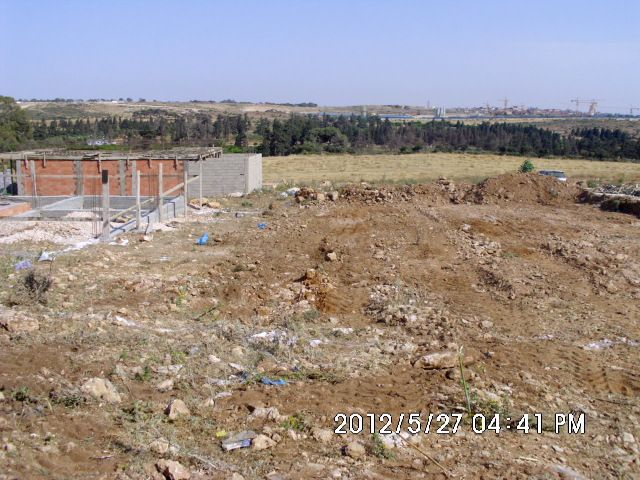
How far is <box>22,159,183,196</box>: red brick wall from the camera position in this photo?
21.4 metres

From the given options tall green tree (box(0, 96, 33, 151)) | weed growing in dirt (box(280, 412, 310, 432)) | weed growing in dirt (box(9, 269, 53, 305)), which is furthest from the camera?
tall green tree (box(0, 96, 33, 151))

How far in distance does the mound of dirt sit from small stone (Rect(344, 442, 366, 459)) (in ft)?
56.0

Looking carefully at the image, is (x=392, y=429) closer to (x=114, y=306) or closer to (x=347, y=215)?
(x=114, y=306)

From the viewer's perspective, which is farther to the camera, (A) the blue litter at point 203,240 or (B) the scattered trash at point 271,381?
(A) the blue litter at point 203,240

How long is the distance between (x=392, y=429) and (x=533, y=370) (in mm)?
2358

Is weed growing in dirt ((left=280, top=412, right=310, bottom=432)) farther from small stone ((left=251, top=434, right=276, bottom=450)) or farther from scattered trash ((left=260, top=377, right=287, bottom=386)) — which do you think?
scattered trash ((left=260, top=377, right=287, bottom=386))

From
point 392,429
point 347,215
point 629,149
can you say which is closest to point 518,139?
point 629,149

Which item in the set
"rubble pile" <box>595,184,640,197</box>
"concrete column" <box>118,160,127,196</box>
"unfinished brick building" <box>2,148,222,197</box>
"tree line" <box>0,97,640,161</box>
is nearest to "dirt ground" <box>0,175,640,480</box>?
"unfinished brick building" <box>2,148,222,197</box>

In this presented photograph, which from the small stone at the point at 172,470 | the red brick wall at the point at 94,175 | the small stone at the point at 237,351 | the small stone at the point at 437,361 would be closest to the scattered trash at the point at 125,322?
the small stone at the point at 237,351

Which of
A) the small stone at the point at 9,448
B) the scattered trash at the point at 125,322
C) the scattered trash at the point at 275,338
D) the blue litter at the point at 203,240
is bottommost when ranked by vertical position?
the blue litter at the point at 203,240

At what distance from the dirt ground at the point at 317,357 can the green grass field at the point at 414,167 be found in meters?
20.3

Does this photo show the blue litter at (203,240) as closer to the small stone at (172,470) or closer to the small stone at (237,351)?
the small stone at (237,351)

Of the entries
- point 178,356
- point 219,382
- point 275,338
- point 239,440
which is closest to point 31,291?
point 178,356

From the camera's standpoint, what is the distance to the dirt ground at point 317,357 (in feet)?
16.3
